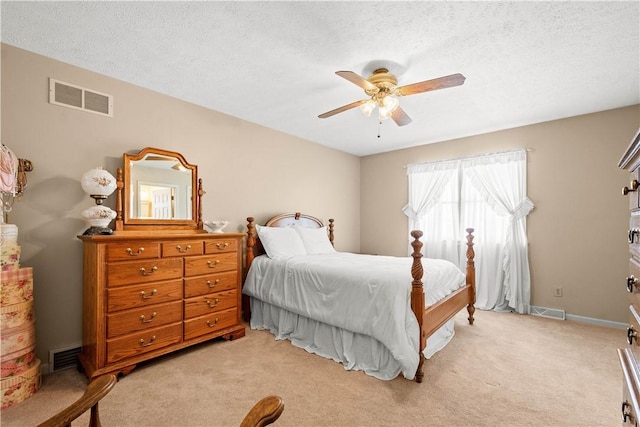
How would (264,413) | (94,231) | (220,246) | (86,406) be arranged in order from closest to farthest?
(264,413) → (86,406) → (94,231) → (220,246)

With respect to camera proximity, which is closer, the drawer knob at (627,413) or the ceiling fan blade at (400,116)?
the drawer knob at (627,413)

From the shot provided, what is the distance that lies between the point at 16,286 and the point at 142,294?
748mm

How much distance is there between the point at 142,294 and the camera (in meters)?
2.35

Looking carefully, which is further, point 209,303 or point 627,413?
point 209,303

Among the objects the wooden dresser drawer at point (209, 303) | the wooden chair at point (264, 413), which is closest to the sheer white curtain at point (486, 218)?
the wooden dresser drawer at point (209, 303)

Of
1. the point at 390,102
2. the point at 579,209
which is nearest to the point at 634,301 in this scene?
the point at 390,102

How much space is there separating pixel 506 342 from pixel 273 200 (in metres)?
3.16

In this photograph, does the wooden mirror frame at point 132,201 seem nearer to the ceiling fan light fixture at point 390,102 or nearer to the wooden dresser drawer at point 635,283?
the ceiling fan light fixture at point 390,102

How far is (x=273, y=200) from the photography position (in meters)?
4.16

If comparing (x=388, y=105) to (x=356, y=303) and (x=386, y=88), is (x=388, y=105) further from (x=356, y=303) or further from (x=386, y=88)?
(x=356, y=303)

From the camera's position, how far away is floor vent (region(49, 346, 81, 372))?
235 centimetres

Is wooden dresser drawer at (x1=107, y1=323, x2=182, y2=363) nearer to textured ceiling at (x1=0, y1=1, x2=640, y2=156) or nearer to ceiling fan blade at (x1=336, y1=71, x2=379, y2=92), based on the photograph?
textured ceiling at (x1=0, y1=1, x2=640, y2=156)

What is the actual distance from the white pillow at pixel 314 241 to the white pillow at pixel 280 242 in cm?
13

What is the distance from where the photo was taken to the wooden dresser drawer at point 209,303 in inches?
104
